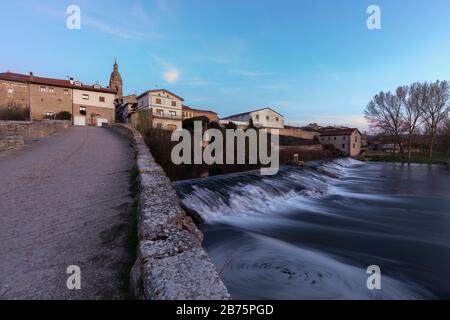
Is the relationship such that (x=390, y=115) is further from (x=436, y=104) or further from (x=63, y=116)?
(x=63, y=116)

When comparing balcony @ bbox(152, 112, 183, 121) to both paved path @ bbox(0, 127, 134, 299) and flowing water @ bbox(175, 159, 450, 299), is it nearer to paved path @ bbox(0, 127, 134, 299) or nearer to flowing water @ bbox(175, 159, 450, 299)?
flowing water @ bbox(175, 159, 450, 299)

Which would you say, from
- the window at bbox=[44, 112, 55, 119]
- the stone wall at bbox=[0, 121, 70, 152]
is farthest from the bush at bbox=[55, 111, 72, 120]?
the stone wall at bbox=[0, 121, 70, 152]

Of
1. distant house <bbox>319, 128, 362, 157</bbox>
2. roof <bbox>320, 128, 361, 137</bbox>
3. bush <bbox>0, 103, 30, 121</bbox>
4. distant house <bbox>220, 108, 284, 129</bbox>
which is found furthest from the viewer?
distant house <bbox>220, 108, 284, 129</bbox>

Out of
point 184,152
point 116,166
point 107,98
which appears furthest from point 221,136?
point 107,98

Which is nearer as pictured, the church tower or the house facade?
the house facade

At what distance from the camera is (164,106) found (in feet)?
136

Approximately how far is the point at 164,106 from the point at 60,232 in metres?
40.0

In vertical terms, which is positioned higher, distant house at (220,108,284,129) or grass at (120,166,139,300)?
distant house at (220,108,284,129)

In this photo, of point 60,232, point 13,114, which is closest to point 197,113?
point 13,114

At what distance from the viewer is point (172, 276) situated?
1.95 meters

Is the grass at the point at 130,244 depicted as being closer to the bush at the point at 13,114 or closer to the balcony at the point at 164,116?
the bush at the point at 13,114

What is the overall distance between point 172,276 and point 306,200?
1058 centimetres

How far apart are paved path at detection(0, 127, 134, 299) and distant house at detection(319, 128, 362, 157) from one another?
168ft

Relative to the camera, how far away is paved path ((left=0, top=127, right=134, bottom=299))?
2.34 m
